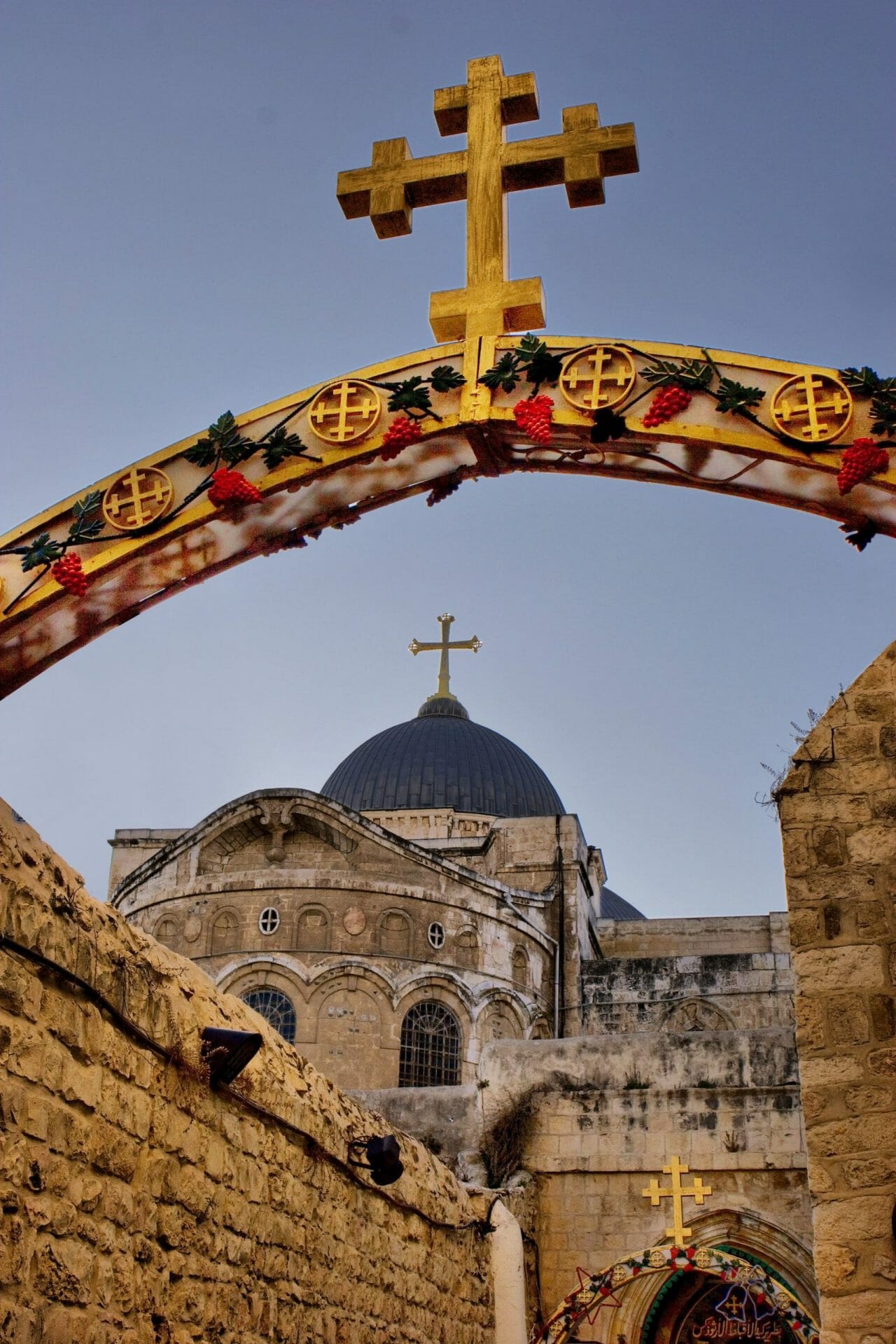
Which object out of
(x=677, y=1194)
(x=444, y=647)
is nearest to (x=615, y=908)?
(x=444, y=647)

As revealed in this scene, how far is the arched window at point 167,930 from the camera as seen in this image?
86.9ft

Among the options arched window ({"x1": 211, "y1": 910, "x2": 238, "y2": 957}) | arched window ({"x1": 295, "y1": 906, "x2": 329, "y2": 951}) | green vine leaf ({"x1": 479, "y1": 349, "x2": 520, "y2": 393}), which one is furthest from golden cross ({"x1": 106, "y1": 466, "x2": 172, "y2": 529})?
arched window ({"x1": 211, "y1": 910, "x2": 238, "y2": 957})

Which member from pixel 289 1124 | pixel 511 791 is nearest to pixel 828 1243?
pixel 289 1124

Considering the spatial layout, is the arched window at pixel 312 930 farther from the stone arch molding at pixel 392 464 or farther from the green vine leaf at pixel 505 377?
the green vine leaf at pixel 505 377

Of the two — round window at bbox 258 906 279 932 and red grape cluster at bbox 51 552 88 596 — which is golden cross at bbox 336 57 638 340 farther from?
round window at bbox 258 906 279 932

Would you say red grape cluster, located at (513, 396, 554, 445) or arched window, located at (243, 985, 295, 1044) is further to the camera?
arched window, located at (243, 985, 295, 1044)

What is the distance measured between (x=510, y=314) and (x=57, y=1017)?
9.78 ft

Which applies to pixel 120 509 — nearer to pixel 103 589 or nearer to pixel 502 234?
pixel 103 589

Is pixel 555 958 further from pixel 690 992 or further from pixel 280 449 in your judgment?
pixel 280 449

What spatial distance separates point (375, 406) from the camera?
5.14 metres

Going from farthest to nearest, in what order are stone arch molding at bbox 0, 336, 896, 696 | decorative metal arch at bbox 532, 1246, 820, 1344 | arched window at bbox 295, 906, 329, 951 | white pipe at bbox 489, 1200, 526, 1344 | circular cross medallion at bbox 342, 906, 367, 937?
1. circular cross medallion at bbox 342, 906, 367, 937
2. arched window at bbox 295, 906, 329, 951
3. white pipe at bbox 489, 1200, 526, 1344
4. decorative metal arch at bbox 532, 1246, 820, 1344
5. stone arch molding at bbox 0, 336, 896, 696

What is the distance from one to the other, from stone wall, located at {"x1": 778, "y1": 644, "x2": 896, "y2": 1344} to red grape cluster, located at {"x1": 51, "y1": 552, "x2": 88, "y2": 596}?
3720 mm

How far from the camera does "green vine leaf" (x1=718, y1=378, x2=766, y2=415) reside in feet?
16.0

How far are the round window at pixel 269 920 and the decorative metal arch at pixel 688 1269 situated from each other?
14511 millimetres
